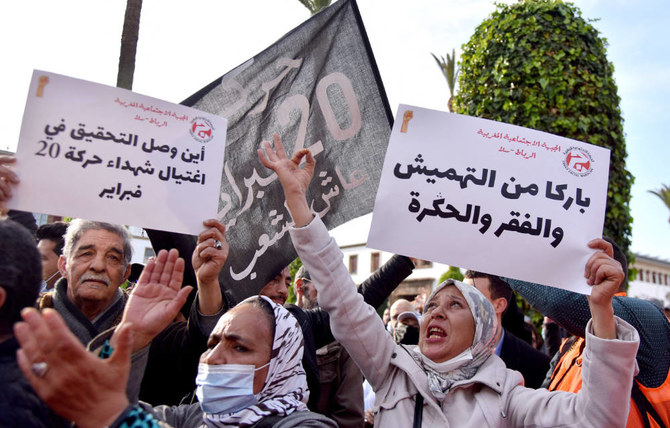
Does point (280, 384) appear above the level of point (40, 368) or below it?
below

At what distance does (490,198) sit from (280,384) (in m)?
1.35

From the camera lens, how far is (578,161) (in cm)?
286

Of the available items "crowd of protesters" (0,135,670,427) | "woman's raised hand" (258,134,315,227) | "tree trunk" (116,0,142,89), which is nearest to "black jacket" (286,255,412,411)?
"crowd of protesters" (0,135,670,427)

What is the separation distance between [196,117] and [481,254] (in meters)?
1.54

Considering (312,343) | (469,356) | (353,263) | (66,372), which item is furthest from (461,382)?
(353,263)

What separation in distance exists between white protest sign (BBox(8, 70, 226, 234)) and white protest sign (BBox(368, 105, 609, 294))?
90cm

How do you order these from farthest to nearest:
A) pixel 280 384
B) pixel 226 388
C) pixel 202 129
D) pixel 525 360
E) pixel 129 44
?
1. pixel 129 44
2. pixel 525 360
3. pixel 202 129
4. pixel 280 384
5. pixel 226 388

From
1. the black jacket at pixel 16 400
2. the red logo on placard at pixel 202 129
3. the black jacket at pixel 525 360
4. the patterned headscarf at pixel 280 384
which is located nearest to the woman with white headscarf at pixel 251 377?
the patterned headscarf at pixel 280 384

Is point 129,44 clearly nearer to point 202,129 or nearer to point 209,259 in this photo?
point 202,129

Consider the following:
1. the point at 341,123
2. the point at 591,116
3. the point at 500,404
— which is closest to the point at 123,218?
the point at 341,123

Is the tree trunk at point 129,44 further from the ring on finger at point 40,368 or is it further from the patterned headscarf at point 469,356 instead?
the ring on finger at point 40,368

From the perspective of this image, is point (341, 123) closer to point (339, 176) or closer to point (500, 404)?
point (339, 176)

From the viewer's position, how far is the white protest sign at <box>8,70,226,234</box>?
243 centimetres

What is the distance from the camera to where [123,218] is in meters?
2.52
